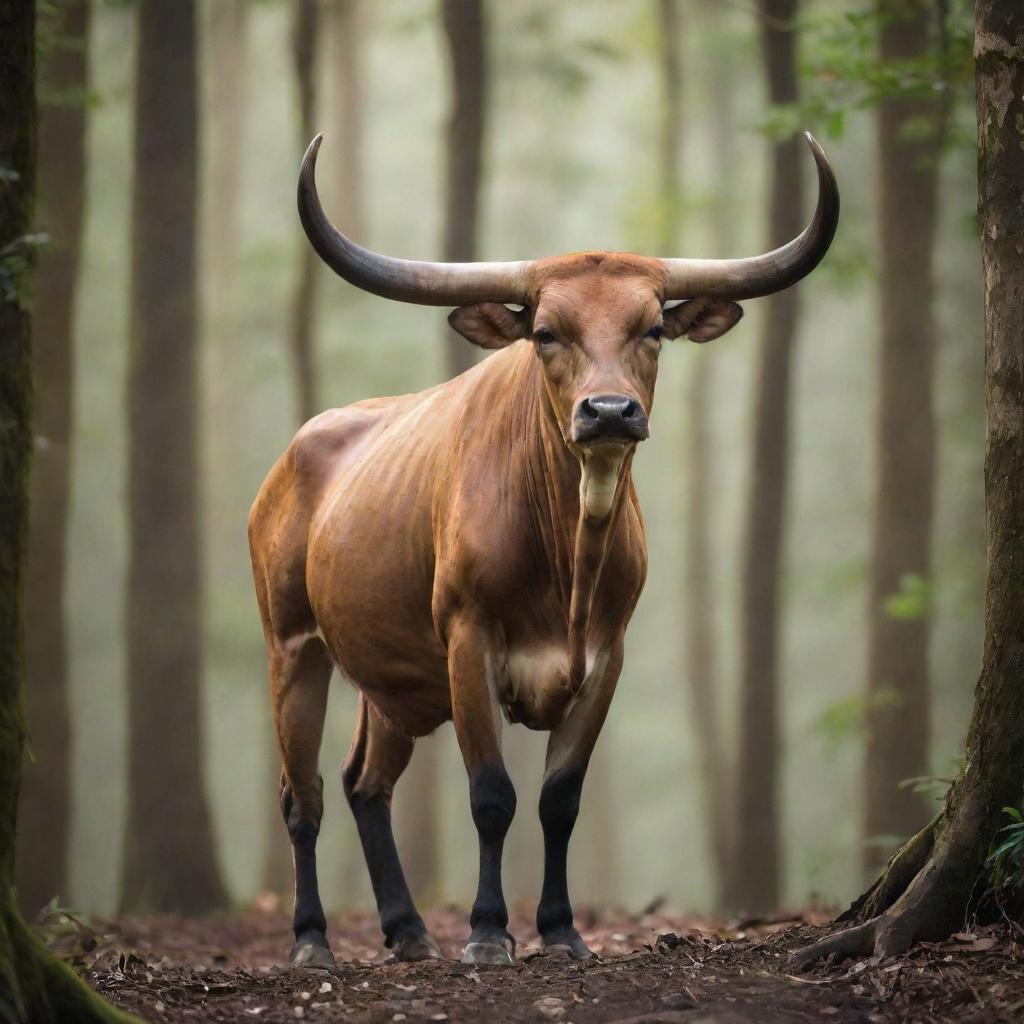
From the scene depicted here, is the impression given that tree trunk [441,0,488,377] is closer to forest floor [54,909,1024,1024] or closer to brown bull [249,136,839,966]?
brown bull [249,136,839,966]

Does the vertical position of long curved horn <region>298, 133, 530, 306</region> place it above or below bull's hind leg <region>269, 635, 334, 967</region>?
above

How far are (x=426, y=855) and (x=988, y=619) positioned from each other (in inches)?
487

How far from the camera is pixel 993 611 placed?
5480 millimetres

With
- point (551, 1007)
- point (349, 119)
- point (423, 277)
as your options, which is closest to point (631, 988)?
point (551, 1007)

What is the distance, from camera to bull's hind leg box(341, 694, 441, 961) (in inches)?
306

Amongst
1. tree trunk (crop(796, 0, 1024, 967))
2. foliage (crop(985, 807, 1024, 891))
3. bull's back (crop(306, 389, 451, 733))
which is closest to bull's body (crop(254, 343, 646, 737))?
bull's back (crop(306, 389, 451, 733))

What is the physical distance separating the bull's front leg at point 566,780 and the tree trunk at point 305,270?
34.7 feet

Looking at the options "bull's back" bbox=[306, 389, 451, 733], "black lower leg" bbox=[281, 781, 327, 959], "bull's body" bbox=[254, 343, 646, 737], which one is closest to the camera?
"bull's body" bbox=[254, 343, 646, 737]

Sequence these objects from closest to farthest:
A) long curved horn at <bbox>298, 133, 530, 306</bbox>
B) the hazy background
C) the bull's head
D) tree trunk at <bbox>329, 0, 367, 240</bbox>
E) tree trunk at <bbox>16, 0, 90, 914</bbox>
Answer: the bull's head < long curved horn at <bbox>298, 133, 530, 306</bbox> < tree trunk at <bbox>16, 0, 90, 914</bbox> < the hazy background < tree trunk at <bbox>329, 0, 367, 240</bbox>

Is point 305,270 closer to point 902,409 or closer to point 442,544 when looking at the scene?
point 902,409

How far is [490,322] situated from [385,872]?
10.3 feet

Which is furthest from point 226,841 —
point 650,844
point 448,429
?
point 448,429

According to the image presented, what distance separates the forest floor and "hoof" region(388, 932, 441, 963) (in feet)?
2.27

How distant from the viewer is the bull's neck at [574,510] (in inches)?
249
